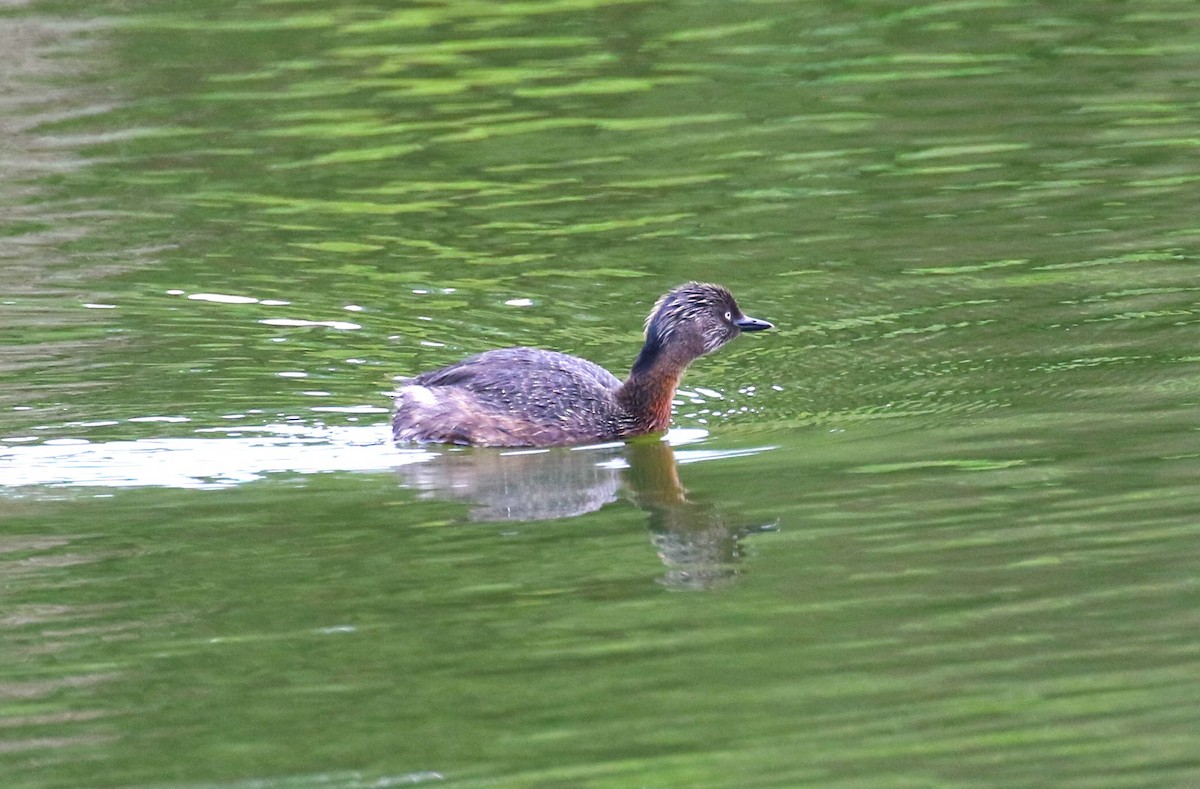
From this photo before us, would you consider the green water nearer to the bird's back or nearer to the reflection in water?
the reflection in water

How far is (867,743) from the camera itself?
6258 mm

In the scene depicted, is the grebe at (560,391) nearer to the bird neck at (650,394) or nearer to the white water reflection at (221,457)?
the bird neck at (650,394)

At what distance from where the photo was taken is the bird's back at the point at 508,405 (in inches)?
420

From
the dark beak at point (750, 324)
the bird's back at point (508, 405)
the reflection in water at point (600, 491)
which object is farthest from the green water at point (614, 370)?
the dark beak at point (750, 324)

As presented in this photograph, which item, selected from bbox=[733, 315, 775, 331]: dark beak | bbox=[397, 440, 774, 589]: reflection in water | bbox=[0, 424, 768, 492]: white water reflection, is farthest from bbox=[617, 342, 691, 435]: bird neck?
bbox=[733, 315, 775, 331]: dark beak

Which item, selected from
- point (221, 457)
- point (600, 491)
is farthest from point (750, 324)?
point (221, 457)

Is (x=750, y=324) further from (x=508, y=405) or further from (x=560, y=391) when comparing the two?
(x=508, y=405)

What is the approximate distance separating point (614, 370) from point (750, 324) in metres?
1.08

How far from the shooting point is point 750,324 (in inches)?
452

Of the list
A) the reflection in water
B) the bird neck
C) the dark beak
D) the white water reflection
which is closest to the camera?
the reflection in water

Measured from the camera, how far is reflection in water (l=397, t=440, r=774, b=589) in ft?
27.8

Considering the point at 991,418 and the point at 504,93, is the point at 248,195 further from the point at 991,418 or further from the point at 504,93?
the point at 991,418

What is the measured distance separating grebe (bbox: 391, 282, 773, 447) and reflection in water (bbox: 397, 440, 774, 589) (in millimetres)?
119

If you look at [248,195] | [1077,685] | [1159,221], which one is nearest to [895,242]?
[1159,221]
